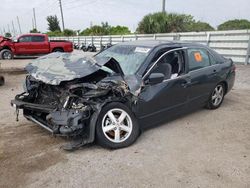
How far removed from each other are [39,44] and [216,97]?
14302 mm

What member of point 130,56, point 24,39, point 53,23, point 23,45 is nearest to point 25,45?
point 23,45

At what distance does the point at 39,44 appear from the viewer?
16812mm

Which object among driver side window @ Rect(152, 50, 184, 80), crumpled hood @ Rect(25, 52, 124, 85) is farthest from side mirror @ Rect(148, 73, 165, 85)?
crumpled hood @ Rect(25, 52, 124, 85)

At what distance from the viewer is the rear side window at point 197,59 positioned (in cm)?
462

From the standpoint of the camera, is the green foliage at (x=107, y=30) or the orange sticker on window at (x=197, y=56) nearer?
the orange sticker on window at (x=197, y=56)

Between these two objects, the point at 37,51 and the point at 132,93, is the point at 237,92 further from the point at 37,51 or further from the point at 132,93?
the point at 37,51

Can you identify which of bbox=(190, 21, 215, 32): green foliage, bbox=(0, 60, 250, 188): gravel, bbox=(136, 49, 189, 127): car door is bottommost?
bbox=(0, 60, 250, 188): gravel

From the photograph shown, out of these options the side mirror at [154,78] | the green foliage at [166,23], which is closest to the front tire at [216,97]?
the side mirror at [154,78]

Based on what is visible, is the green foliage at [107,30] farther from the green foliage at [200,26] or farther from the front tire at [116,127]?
the front tire at [116,127]

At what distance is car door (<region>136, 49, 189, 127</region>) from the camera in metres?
3.78

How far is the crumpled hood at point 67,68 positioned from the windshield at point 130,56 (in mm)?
325

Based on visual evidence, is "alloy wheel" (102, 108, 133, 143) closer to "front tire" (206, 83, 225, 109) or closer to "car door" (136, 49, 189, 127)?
"car door" (136, 49, 189, 127)

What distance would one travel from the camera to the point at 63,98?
3.58 metres

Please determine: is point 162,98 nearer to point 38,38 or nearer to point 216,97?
point 216,97
